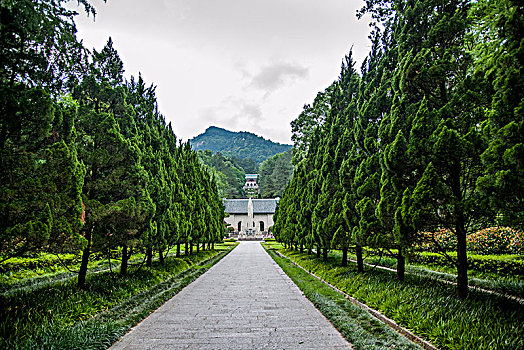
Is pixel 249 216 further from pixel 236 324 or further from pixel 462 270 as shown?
pixel 462 270

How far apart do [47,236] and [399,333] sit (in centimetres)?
580

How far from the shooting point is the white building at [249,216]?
61.2 m

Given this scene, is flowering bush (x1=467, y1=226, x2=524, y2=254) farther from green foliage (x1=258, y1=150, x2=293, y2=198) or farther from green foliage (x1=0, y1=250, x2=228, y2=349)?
green foliage (x1=258, y1=150, x2=293, y2=198)

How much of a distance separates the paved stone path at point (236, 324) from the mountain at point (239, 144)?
431 ft

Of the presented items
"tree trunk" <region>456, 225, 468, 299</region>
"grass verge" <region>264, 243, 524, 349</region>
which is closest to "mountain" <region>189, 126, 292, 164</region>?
"grass verge" <region>264, 243, 524, 349</region>

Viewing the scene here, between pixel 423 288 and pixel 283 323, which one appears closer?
pixel 283 323

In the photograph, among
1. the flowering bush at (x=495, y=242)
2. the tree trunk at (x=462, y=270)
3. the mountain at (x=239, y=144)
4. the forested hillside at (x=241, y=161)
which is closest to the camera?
the tree trunk at (x=462, y=270)

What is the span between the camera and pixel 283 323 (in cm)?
573

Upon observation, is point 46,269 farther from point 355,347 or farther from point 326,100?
point 326,100

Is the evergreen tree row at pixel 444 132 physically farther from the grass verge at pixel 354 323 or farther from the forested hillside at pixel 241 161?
the forested hillside at pixel 241 161

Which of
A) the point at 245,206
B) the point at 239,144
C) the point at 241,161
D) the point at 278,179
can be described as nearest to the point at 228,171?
the point at 278,179

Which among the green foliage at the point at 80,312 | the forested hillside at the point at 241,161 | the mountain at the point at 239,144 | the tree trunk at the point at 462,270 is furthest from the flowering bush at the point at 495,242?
the mountain at the point at 239,144

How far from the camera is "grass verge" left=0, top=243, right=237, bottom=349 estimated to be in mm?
4336

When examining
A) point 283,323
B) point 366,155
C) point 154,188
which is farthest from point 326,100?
point 283,323
